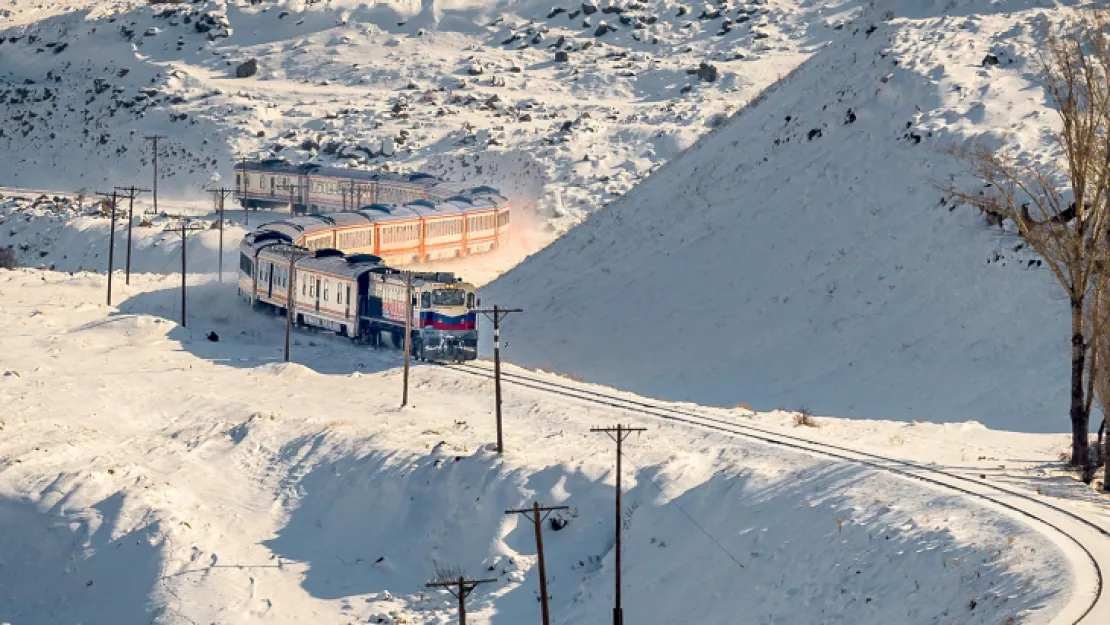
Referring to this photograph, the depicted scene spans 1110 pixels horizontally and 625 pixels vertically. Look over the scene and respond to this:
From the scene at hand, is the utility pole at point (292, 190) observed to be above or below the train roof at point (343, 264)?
above

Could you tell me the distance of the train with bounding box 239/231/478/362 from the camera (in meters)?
56.4

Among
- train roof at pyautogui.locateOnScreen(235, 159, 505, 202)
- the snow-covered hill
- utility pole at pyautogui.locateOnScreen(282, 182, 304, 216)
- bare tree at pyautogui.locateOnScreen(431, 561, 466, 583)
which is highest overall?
the snow-covered hill

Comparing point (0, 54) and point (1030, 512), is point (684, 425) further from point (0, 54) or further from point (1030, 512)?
point (0, 54)

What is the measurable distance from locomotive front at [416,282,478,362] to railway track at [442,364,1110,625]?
363 centimetres

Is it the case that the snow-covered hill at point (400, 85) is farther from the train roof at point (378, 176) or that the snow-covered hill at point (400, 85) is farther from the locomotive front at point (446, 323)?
the locomotive front at point (446, 323)

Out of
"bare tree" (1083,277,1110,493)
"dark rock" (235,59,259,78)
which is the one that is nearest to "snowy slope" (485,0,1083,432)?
"bare tree" (1083,277,1110,493)

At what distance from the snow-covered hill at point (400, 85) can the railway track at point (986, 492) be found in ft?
167

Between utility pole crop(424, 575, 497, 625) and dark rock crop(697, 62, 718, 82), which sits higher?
dark rock crop(697, 62, 718, 82)

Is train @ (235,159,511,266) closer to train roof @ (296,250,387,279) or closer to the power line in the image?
train roof @ (296,250,387,279)

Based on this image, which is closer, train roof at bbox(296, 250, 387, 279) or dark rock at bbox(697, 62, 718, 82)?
train roof at bbox(296, 250, 387, 279)

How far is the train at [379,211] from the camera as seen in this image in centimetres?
7938

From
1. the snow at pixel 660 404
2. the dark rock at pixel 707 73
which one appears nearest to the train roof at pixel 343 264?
the snow at pixel 660 404

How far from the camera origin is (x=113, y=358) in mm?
60281

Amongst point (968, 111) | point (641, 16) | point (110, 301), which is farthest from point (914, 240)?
point (641, 16)
